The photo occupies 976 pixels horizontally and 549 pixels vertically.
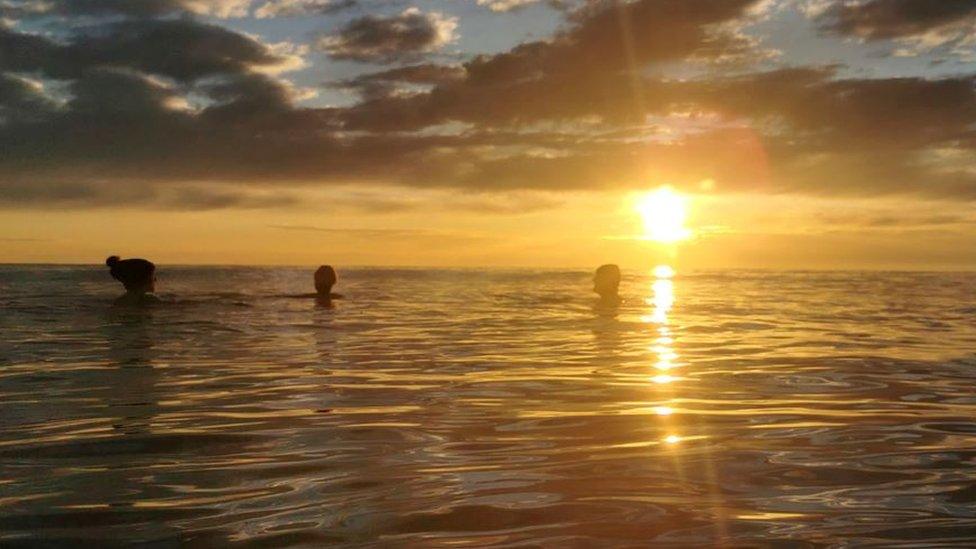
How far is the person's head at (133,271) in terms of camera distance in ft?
89.0

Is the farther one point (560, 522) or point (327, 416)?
point (327, 416)

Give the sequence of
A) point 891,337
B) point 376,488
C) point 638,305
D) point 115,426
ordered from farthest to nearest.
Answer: point 638,305 → point 891,337 → point 115,426 → point 376,488

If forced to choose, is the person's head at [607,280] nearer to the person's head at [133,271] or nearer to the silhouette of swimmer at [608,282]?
the silhouette of swimmer at [608,282]

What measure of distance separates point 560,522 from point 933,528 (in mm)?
2462

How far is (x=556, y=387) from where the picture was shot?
1151 cm

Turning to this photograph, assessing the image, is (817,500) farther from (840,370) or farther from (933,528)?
(840,370)

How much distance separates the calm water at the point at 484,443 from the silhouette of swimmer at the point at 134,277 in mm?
9725

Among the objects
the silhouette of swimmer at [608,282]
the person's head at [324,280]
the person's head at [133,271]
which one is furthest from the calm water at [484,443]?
the silhouette of swimmer at [608,282]

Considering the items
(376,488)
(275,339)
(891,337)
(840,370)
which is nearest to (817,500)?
(376,488)

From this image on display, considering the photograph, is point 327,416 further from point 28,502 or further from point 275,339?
point 275,339

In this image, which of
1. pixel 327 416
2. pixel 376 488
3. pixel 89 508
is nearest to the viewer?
pixel 89 508

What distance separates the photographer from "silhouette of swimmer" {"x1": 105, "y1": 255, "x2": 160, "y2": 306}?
27.2 m

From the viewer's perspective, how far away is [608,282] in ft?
124

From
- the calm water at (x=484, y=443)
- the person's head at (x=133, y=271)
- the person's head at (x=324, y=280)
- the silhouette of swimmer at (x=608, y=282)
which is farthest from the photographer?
the silhouette of swimmer at (x=608, y=282)
